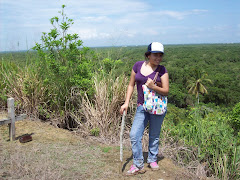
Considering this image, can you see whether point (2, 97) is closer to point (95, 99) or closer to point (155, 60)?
point (95, 99)

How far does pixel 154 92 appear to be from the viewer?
8.72ft

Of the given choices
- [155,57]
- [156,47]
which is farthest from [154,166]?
[156,47]

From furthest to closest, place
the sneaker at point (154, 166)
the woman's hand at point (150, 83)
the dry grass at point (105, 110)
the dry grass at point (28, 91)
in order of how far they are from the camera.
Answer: the dry grass at point (28, 91) → the dry grass at point (105, 110) → the sneaker at point (154, 166) → the woman's hand at point (150, 83)

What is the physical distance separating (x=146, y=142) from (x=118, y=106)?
2.73 feet

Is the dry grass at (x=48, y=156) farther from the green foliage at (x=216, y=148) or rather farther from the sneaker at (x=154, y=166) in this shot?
the green foliage at (x=216, y=148)

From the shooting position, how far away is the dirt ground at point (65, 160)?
8.83ft

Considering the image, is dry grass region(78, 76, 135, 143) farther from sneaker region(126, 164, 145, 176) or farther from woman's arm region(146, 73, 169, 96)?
woman's arm region(146, 73, 169, 96)

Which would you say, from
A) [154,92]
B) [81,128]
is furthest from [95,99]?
[154,92]

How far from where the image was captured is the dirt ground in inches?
106

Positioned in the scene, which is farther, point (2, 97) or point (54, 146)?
point (2, 97)

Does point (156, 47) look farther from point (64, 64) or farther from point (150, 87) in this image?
point (64, 64)

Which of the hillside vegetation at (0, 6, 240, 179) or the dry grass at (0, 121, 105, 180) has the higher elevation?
the hillside vegetation at (0, 6, 240, 179)

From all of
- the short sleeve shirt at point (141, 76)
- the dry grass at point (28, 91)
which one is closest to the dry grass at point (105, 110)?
the dry grass at point (28, 91)

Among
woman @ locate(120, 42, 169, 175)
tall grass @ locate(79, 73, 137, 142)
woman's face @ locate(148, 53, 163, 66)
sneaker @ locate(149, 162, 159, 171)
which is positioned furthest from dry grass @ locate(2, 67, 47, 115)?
woman's face @ locate(148, 53, 163, 66)
